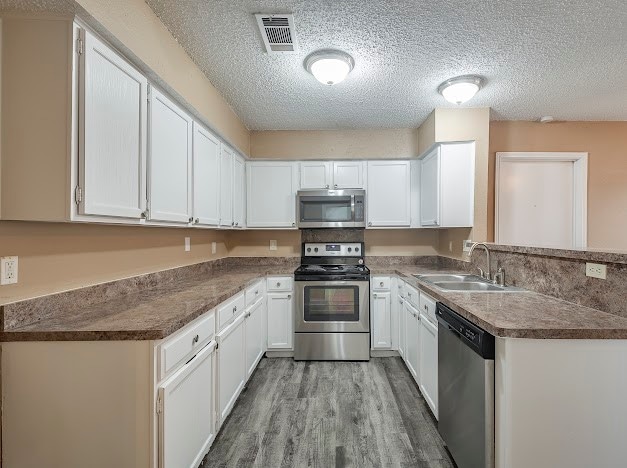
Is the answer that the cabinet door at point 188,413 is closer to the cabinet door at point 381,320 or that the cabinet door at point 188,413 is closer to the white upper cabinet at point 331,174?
the cabinet door at point 381,320

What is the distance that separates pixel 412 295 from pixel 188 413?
190cm

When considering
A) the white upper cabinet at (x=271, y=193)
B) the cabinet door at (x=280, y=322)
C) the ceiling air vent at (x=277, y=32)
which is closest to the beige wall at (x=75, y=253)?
the cabinet door at (x=280, y=322)

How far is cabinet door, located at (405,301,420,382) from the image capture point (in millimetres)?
2527

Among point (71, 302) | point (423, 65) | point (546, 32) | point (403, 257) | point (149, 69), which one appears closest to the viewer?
point (71, 302)

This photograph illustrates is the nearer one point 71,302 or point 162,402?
point 162,402

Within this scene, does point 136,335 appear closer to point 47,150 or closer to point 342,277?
point 47,150

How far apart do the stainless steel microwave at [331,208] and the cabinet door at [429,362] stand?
1.40 metres

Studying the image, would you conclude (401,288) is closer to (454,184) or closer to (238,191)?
(454,184)

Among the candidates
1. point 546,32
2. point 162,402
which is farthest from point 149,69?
point 546,32

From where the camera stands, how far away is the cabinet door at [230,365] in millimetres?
1964

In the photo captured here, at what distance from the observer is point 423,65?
2.25m

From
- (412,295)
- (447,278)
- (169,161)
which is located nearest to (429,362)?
(412,295)

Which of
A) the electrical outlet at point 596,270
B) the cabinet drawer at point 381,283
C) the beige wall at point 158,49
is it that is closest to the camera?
the beige wall at point 158,49

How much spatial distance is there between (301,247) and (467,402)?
101 inches
